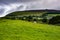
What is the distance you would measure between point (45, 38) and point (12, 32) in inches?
212

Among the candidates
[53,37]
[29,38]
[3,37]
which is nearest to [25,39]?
[29,38]

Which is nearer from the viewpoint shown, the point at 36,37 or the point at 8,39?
the point at 8,39

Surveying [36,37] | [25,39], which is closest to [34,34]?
[36,37]

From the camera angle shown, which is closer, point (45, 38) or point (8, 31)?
point (45, 38)

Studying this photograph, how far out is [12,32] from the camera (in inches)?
1035

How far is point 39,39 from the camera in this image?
23.3 metres

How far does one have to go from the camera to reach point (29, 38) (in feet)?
76.9

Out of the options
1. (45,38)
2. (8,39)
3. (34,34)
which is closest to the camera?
(8,39)

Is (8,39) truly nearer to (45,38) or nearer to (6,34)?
(6,34)

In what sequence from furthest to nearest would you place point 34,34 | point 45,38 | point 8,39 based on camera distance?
point 34,34 → point 45,38 → point 8,39

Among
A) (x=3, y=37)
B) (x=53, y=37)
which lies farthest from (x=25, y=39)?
(x=53, y=37)

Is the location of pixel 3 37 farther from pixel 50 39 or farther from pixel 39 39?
pixel 50 39

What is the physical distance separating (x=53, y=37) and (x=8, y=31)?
7.12 meters

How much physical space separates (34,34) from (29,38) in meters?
2.75
